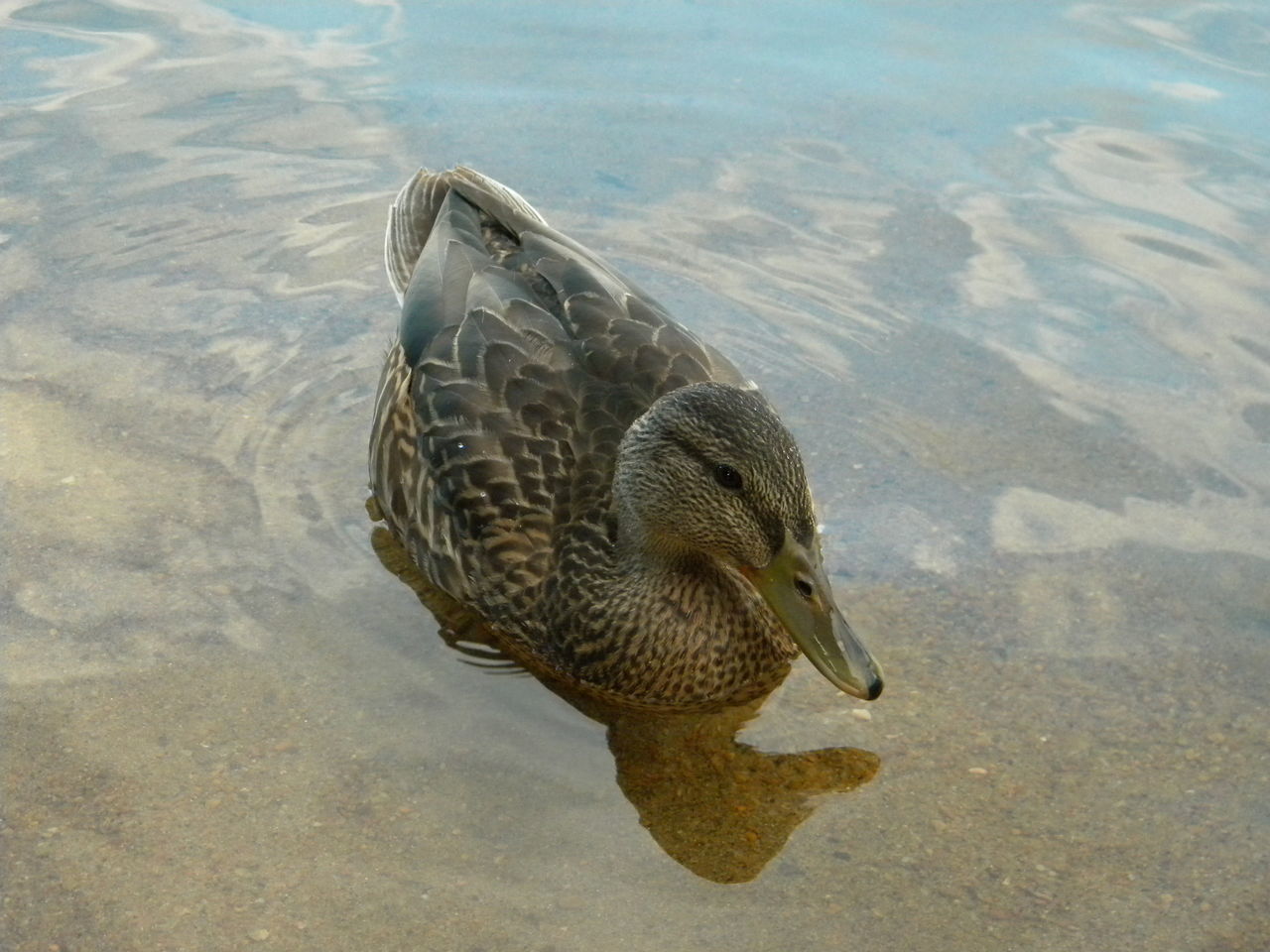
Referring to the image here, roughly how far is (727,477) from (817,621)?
1.59 feet

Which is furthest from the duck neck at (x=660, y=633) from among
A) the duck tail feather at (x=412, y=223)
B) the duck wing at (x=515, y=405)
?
the duck tail feather at (x=412, y=223)

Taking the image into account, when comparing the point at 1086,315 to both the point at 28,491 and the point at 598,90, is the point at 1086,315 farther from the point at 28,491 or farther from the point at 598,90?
the point at 28,491

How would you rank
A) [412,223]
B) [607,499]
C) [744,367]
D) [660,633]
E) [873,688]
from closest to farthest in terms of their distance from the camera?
[873,688], [660,633], [607,499], [412,223], [744,367]

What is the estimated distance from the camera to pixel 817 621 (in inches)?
174

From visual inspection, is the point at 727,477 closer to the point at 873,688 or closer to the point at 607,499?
the point at 607,499

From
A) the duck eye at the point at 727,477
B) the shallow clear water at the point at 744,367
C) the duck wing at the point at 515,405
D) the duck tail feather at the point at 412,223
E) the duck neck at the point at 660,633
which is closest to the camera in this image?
the shallow clear water at the point at 744,367

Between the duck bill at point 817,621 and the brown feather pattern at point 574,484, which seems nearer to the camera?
the duck bill at point 817,621

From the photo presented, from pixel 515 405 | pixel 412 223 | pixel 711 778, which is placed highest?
pixel 412 223

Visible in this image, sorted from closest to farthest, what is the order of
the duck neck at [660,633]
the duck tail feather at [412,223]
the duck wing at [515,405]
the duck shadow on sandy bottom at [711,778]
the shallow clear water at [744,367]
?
the shallow clear water at [744,367] → the duck shadow on sandy bottom at [711,778] → the duck neck at [660,633] → the duck wing at [515,405] → the duck tail feather at [412,223]

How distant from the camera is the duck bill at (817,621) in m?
4.34

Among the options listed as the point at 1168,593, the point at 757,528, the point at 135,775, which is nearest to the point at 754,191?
the point at 1168,593

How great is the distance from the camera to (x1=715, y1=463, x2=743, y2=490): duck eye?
4488mm

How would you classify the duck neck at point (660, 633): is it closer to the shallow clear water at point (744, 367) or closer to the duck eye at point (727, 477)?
the shallow clear water at point (744, 367)

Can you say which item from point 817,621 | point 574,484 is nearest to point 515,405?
point 574,484
